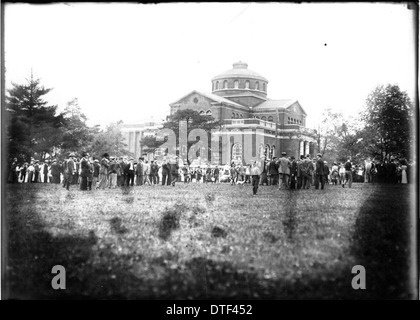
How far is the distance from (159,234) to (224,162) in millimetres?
1686

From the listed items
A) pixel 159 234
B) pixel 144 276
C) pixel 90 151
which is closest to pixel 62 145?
pixel 90 151

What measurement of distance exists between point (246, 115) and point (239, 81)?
119cm

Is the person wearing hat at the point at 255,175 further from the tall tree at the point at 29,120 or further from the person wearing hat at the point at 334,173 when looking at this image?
the tall tree at the point at 29,120

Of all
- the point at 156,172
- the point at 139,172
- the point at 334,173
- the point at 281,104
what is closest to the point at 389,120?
the point at 334,173

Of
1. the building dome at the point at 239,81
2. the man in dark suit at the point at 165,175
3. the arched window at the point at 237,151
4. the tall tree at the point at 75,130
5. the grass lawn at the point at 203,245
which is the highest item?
the building dome at the point at 239,81

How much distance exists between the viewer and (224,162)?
6918mm

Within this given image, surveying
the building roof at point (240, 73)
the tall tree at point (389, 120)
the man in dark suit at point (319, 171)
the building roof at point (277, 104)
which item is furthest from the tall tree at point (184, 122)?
the tall tree at point (389, 120)

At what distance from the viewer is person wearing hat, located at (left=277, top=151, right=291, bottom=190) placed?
791 cm

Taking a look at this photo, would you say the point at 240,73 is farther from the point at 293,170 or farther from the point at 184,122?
the point at 293,170

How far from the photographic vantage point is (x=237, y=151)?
22.9ft

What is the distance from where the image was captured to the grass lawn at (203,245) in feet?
17.3

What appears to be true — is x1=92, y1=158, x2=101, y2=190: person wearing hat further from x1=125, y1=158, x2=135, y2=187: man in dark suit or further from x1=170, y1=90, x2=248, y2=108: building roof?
x1=170, y1=90, x2=248, y2=108: building roof

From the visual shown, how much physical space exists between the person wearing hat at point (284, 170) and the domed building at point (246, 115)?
360 mm
